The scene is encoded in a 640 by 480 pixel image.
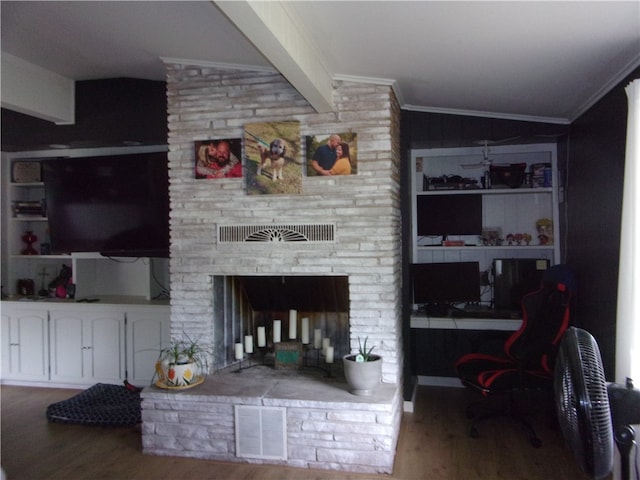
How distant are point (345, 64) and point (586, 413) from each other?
2.35m

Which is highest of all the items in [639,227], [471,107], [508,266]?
[471,107]

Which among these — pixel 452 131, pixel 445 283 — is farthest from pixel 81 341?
pixel 452 131

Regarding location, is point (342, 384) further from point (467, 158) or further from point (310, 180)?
point (467, 158)

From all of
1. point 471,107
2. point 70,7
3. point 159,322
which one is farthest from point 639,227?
point 159,322

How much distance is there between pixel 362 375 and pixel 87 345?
274 cm

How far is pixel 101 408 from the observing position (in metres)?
3.87

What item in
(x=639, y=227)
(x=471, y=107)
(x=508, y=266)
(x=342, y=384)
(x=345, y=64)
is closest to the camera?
(x=639, y=227)

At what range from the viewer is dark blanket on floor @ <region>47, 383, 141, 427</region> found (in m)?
3.69

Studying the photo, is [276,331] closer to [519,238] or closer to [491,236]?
[491,236]

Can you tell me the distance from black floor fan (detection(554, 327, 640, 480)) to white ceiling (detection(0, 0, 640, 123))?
1408mm

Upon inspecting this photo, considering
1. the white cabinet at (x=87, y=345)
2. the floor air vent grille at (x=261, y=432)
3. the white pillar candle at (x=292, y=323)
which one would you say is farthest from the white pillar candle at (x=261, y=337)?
the white cabinet at (x=87, y=345)

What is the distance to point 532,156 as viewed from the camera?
14.6ft

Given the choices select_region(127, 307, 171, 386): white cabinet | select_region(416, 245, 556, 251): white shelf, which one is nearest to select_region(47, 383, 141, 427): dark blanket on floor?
select_region(127, 307, 171, 386): white cabinet

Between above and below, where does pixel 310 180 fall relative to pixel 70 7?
below
